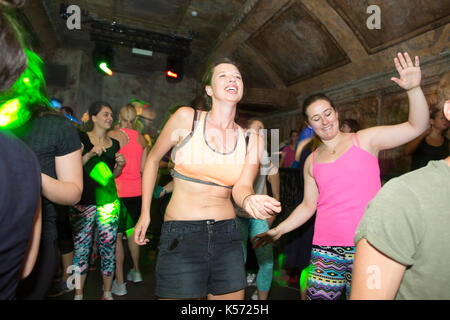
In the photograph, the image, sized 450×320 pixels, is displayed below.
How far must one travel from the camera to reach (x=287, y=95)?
11.0 meters

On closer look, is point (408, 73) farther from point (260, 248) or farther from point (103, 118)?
point (103, 118)

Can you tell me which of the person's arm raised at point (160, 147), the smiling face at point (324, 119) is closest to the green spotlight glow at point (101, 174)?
the person's arm raised at point (160, 147)

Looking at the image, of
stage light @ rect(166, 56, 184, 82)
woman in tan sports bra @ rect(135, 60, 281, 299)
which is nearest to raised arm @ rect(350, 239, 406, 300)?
woman in tan sports bra @ rect(135, 60, 281, 299)

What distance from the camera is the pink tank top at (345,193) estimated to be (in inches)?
81.0

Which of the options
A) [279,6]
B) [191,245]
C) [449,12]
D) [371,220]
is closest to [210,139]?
[191,245]

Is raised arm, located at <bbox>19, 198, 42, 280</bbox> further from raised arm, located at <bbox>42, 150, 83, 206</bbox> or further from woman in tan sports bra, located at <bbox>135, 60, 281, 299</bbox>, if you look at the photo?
woman in tan sports bra, located at <bbox>135, 60, 281, 299</bbox>

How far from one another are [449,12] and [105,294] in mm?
7287

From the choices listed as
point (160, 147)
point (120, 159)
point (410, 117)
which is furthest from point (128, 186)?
point (410, 117)

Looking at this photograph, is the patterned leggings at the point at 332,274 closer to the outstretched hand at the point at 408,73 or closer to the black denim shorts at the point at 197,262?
the black denim shorts at the point at 197,262

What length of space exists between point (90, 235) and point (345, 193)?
2528mm

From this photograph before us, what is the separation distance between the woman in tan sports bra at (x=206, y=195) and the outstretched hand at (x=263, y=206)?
0.44 feet

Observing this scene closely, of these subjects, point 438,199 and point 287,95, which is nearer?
point 438,199
